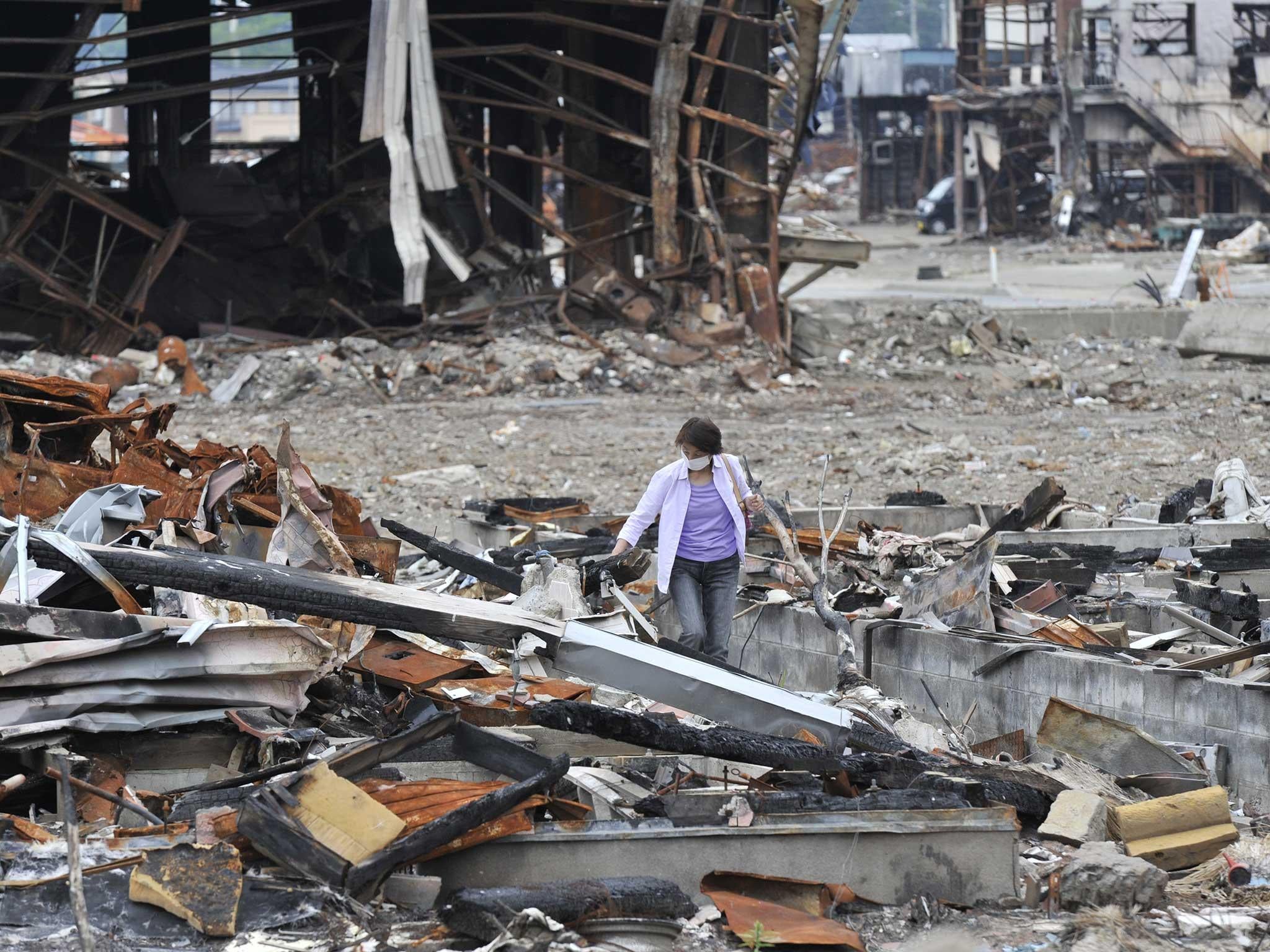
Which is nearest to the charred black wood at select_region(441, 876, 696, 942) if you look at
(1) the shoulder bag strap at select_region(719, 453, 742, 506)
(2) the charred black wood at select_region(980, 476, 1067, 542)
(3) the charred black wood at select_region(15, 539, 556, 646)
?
(3) the charred black wood at select_region(15, 539, 556, 646)

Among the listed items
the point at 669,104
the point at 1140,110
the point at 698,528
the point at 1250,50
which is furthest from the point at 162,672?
the point at 1250,50

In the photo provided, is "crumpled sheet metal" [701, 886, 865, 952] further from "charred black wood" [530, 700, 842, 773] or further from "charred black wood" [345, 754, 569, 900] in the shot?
"charred black wood" [530, 700, 842, 773]

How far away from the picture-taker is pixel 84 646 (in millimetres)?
5438

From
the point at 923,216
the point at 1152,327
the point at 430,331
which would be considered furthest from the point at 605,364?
the point at 923,216

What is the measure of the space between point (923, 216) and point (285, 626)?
4515 cm

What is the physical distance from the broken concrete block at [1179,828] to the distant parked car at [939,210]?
44.8 meters

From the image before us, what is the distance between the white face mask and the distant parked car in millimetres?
42885

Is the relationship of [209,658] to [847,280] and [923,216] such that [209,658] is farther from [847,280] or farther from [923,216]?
[923,216]

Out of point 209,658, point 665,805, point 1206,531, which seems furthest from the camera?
point 1206,531

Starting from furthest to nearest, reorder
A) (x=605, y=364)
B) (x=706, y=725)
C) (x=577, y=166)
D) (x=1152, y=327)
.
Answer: (x=1152, y=327), (x=577, y=166), (x=605, y=364), (x=706, y=725)

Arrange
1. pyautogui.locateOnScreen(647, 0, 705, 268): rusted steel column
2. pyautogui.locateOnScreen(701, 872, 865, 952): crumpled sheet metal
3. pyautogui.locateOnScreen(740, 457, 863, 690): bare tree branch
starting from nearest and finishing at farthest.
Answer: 1. pyautogui.locateOnScreen(701, 872, 865, 952): crumpled sheet metal
2. pyautogui.locateOnScreen(740, 457, 863, 690): bare tree branch
3. pyautogui.locateOnScreen(647, 0, 705, 268): rusted steel column

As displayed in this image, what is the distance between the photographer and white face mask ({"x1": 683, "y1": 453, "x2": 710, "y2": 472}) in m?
7.28

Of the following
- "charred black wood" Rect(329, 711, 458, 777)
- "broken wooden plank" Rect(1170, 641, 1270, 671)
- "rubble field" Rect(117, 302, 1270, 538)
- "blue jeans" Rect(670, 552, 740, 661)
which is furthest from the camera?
"rubble field" Rect(117, 302, 1270, 538)

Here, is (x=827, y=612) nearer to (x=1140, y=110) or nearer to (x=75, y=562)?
(x=75, y=562)
